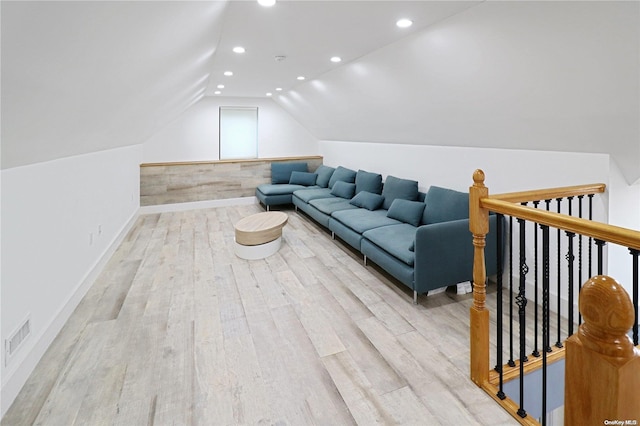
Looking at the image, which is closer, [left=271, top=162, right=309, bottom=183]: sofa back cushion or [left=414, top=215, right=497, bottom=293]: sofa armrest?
[left=414, top=215, right=497, bottom=293]: sofa armrest

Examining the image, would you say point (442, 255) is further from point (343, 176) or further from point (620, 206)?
point (343, 176)

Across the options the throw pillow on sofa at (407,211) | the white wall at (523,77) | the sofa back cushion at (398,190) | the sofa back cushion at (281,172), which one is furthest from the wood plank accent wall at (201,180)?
the throw pillow on sofa at (407,211)

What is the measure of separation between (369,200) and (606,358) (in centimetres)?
419

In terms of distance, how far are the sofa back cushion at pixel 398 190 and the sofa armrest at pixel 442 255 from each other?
54.0 inches

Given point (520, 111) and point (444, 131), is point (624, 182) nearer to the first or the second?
point (520, 111)

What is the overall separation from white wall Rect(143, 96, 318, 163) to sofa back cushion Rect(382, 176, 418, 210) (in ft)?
11.2

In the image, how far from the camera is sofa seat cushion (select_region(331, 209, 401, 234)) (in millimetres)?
3814

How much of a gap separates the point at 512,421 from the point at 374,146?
430cm

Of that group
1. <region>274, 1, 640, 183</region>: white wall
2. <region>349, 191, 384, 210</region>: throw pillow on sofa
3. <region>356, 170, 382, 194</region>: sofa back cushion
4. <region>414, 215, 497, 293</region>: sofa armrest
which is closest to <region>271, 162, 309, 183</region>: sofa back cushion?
<region>356, 170, 382, 194</region>: sofa back cushion

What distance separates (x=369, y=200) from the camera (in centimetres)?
464

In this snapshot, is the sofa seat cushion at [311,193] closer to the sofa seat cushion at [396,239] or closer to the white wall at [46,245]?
the sofa seat cushion at [396,239]

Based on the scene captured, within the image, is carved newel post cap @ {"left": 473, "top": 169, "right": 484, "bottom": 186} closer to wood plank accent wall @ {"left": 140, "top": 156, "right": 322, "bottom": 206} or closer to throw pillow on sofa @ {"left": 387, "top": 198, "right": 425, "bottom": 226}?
throw pillow on sofa @ {"left": 387, "top": 198, "right": 425, "bottom": 226}

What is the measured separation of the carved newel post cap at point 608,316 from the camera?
45cm

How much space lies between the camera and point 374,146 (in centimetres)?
546
